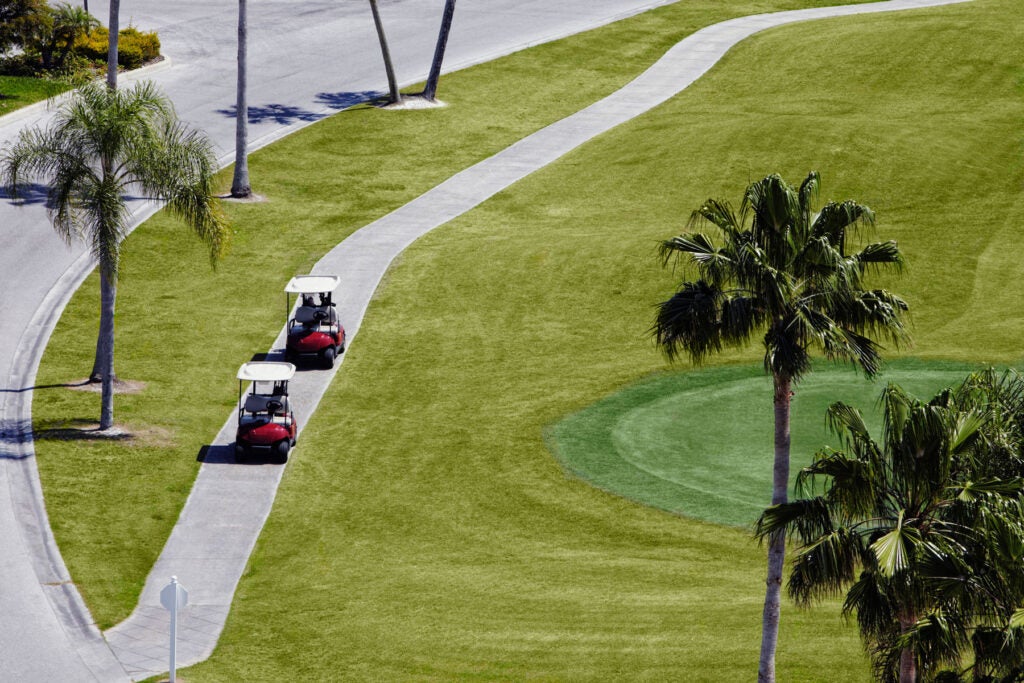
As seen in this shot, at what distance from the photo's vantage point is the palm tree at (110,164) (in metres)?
31.3

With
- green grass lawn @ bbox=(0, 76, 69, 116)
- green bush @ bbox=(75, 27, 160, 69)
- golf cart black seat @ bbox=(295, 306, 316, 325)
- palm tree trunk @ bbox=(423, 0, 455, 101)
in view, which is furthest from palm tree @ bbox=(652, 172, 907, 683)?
green bush @ bbox=(75, 27, 160, 69)

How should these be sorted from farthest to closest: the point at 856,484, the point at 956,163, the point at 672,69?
1. the point at 672,69
2. the point at 956,163
3. the point at 856,484

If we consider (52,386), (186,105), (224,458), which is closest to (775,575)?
(224,458)

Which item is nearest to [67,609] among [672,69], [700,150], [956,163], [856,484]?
[856,484]

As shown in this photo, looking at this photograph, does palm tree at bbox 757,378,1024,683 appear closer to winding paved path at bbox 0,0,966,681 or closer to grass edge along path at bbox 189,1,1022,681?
grass edge along path at bbox 189,1,1022,681

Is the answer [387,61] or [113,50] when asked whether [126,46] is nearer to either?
[387,61]

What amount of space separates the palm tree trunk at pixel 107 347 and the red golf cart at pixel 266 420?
3387 millimetres

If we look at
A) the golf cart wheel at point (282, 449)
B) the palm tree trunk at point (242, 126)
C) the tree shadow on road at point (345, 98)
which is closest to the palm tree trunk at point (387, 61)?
the tree shadow on road at point (345, 98)

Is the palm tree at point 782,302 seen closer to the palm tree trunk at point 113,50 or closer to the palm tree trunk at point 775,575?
the palm tree trunk at point 775,575

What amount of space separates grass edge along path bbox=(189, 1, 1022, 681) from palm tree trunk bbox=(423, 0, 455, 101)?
27.3ft

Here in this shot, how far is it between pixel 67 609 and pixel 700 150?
35576 millimetres

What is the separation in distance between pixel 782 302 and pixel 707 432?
14.3m

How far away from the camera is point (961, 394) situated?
19.2 meters

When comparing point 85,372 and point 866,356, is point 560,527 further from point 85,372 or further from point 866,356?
point 85,372
